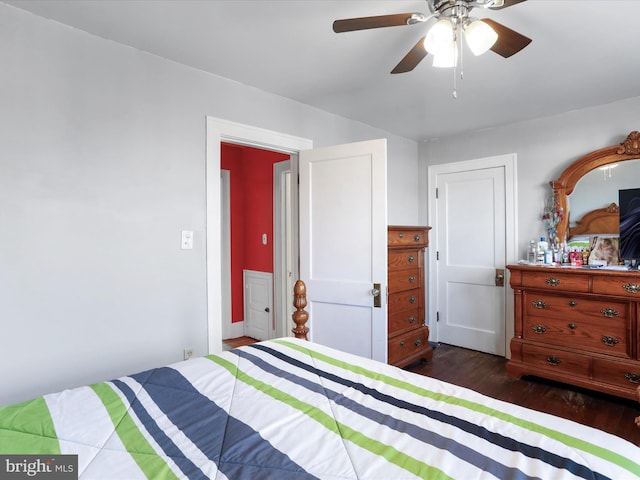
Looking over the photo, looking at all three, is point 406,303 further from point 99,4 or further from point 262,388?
point 99,4

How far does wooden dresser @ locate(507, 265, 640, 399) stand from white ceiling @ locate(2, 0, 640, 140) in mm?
1432

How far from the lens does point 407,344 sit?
10.6ft

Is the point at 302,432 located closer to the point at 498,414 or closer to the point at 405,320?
the point at 498,414

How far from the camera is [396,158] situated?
13.0 feet

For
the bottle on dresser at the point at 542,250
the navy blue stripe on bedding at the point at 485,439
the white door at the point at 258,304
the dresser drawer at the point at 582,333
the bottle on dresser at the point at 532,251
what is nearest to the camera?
the navy blue stripe on bedding at the point at 485,439

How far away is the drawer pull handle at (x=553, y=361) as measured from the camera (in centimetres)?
289

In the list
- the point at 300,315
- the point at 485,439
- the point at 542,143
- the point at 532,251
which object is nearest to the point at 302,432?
the point at 485,439

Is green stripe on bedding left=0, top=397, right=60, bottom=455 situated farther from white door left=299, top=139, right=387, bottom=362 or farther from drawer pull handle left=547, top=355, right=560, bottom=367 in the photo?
drawer pull handle left=547, top=355, right=560, bottom=367

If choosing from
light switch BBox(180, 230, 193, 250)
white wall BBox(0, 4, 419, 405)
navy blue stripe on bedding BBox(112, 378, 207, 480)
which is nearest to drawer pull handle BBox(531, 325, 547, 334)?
white wall BBox(0, 4, 419, 405)

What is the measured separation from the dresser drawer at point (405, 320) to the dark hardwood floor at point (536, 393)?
0.43 metres

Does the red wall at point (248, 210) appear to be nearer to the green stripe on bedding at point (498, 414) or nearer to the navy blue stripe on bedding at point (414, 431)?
the green stripe on bedding at point (498, 414)

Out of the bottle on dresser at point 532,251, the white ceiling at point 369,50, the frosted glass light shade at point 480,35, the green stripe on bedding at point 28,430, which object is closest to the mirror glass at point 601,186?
the bottle on dresser at point 532,251

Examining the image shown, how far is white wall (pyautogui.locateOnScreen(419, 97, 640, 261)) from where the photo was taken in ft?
9.80

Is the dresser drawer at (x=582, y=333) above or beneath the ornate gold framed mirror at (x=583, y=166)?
beneath
